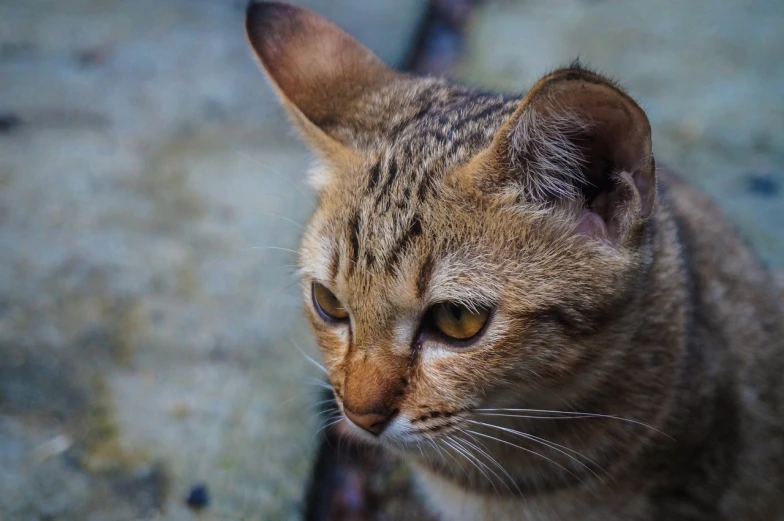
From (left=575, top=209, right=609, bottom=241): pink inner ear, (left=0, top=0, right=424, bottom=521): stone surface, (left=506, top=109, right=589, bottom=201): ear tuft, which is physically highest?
(left=506, top=109, right=589, bottom=201): ear tuft

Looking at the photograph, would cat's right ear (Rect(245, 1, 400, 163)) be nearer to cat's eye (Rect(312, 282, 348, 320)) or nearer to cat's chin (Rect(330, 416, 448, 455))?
cat's eye (Rect(312, 282, 348, 320))

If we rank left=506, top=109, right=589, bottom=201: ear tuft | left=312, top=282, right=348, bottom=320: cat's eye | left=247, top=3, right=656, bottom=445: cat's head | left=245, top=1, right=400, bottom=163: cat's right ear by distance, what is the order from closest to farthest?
left=506, top=109, right=589, bottom=201: ear tuft → left=247, top=3, right=656, bottom=445: cat's head → left=312, top=282, right=348, bottom=320: cat's eye → left=245, top=1, right=400, bottom=163: cat's right ear

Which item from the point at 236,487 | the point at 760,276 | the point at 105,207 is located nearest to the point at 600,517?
the point at 760,276

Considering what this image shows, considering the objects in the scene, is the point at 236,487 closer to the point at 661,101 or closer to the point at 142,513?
the point at 142,513

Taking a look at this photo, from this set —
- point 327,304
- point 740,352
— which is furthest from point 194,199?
point 740,352

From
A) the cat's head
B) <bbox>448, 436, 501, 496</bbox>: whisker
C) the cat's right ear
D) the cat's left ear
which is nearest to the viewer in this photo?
the cat's left ear

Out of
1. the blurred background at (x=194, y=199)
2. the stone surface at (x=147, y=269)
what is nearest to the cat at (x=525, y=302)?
the blurred background at (x=194, y=199)

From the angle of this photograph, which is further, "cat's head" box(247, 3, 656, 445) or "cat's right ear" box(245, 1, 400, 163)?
"cat's right ear" box(245, 1, 400, 163)

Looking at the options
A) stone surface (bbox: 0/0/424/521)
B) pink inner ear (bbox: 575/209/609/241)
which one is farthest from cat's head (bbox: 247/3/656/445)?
stone surface (bbox: 0/0/424/521)

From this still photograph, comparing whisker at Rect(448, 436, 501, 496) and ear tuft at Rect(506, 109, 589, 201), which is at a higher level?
ear tuft at Rect(506, 109, 589, 201)
